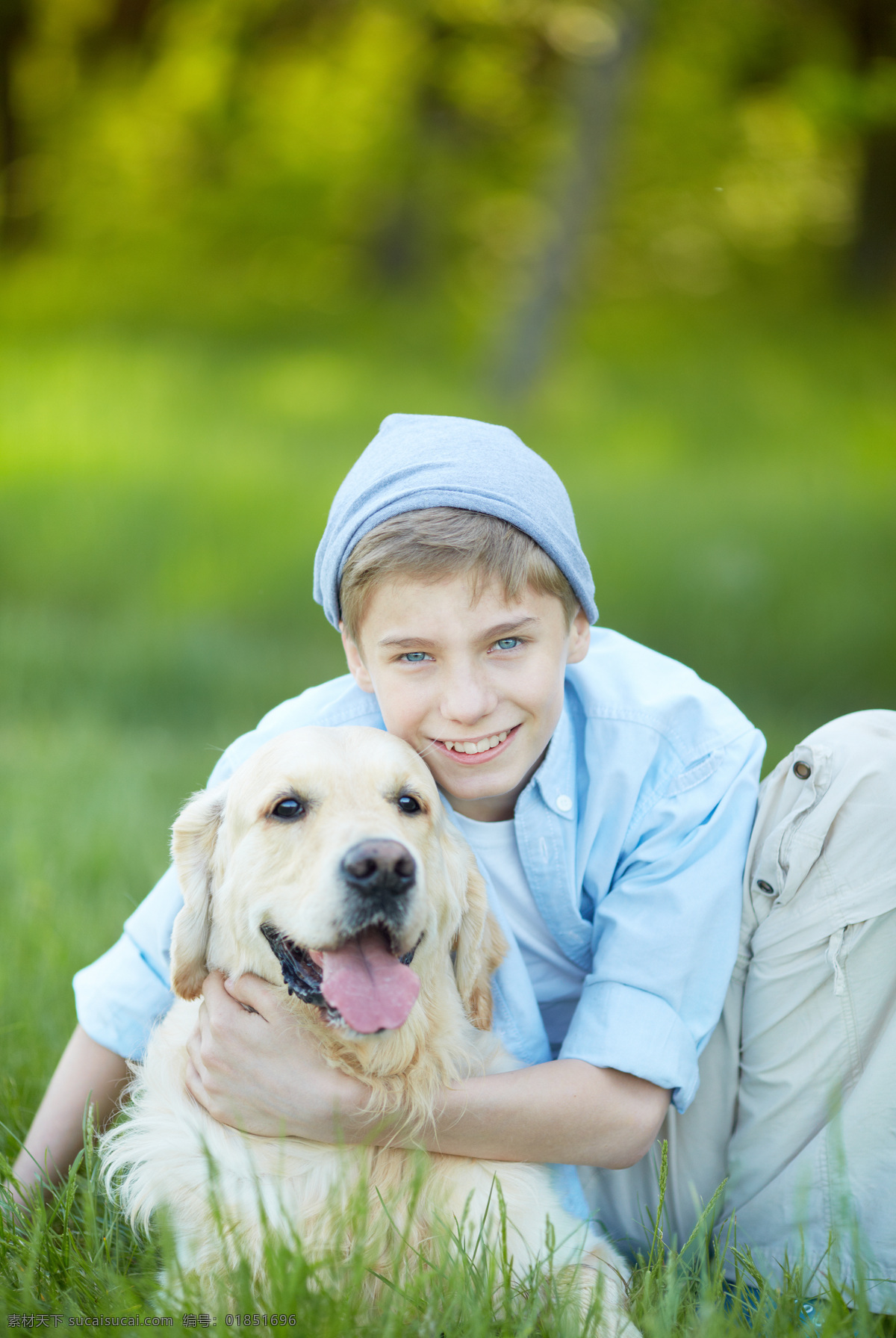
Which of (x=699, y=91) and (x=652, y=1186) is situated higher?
(x=699, y=91)

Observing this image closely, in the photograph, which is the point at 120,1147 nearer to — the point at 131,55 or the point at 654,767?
the point at 654,767

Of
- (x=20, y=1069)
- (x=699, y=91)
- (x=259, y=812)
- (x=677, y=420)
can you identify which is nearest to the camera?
(x=259, y=812)

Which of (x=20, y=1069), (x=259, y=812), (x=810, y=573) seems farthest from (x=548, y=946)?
(x=810, y=573)

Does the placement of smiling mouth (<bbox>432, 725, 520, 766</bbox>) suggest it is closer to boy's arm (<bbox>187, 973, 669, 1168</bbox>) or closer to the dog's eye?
the dog's eye

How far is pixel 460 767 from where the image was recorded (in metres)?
2.32

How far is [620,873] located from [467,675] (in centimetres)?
56

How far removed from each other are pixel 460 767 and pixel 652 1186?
1.03m

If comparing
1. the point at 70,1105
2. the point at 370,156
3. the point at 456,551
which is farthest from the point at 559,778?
the point at 370,156

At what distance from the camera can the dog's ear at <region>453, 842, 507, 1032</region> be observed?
7.40ft

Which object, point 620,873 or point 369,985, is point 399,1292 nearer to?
point 369,985

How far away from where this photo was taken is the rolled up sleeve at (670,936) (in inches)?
85.7

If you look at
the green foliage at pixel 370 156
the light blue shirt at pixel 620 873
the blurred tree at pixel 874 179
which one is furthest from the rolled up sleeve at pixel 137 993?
the blurred tree at pixel 874 179

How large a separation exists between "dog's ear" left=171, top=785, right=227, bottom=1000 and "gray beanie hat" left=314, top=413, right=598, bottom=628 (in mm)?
571

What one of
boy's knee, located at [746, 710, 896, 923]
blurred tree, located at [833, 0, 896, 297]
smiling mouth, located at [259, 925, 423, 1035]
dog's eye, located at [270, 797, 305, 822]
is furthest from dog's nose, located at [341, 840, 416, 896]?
blurred tree, located at [833, 0, 896, 297]
